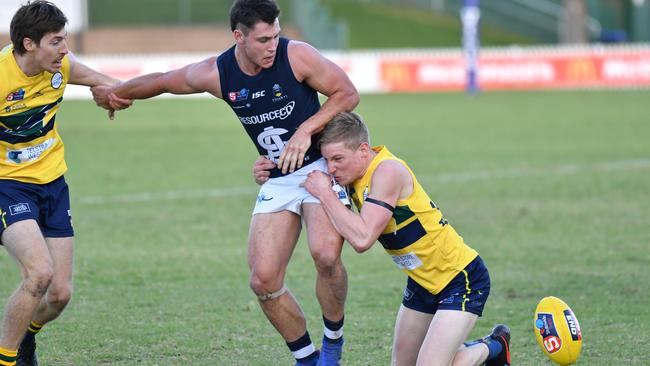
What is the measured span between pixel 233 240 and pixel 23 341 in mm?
4449

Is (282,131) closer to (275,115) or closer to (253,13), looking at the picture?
(275,115)

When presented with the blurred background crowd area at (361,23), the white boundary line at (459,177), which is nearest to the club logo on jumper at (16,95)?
the white boundary line at (459,177)

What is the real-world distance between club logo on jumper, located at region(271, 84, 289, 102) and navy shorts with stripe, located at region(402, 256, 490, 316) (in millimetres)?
1310

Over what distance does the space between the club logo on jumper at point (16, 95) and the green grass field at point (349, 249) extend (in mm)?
1659

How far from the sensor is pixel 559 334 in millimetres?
6004

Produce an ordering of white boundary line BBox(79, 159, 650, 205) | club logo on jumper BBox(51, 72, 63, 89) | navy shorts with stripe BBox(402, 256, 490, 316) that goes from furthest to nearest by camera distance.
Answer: white boundary line BBox(79, 159, 650, 205) → club logo on jumper BBox(51, 72, 63, 89) → navy shorts with stripe BBox(402, 256, 490, 316)

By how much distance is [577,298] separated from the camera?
8.08m

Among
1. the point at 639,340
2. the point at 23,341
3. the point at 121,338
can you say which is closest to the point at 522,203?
the point at 639,340

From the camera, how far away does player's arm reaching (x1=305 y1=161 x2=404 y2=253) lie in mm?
5754

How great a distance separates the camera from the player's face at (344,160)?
5938 mm

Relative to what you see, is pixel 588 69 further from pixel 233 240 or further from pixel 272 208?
pixel 272 208

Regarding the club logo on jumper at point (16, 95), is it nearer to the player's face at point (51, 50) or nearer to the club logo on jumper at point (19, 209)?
the player's face at point (51, 50)

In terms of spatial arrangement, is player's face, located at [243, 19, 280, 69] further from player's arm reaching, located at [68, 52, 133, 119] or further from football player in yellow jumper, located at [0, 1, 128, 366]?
player's arm reaching, located at [68, 52, 133, 119]

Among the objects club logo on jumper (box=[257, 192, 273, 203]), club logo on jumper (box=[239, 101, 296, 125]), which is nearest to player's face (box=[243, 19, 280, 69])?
club logo on jumper (box=[239, 101, 296, 125])
